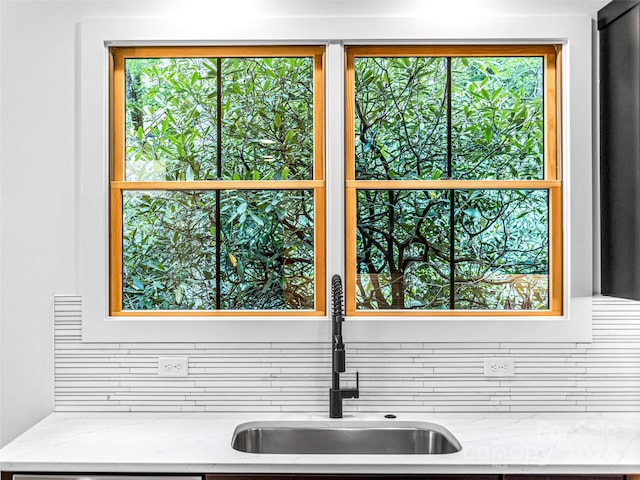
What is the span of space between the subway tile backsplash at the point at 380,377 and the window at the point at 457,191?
20 cm

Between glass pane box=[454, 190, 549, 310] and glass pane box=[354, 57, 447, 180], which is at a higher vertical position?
glass pane box=[354, 57, 447, 180]

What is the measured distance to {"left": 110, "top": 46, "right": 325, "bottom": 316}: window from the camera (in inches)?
97.3

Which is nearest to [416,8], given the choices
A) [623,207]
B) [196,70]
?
[196,70]

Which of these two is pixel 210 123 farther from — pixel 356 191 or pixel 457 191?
pixel 457 191

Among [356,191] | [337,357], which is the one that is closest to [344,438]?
[337,357]

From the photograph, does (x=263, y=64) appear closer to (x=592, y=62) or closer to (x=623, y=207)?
(x=592, y=62)

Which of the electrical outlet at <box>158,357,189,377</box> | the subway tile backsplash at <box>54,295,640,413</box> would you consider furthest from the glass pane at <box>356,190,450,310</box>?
the electrical outlet at <box>158,357,189,377</box>

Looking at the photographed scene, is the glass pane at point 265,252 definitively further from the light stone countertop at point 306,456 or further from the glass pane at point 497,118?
the glass pane at point 497,118

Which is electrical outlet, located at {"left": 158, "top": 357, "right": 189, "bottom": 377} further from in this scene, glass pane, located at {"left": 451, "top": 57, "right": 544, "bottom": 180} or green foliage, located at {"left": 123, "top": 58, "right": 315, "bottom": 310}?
glass pane, located at {"left": 451, "top": 57, "right": 544, "bottom": 180}

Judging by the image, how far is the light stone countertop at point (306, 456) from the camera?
72.0 inches

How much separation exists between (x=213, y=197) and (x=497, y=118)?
1.13m

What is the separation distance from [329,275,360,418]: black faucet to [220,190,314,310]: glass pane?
223 millimetres

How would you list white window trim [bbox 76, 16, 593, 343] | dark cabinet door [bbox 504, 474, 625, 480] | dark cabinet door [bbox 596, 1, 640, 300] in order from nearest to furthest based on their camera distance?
dark cabinet door [bbox 504, 474, 625, 480], dark cabinet door [bbox 596, 1, 640, 300], white window trim [bbox 76, 16, 593, 343]

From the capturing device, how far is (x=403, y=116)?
2.47m
